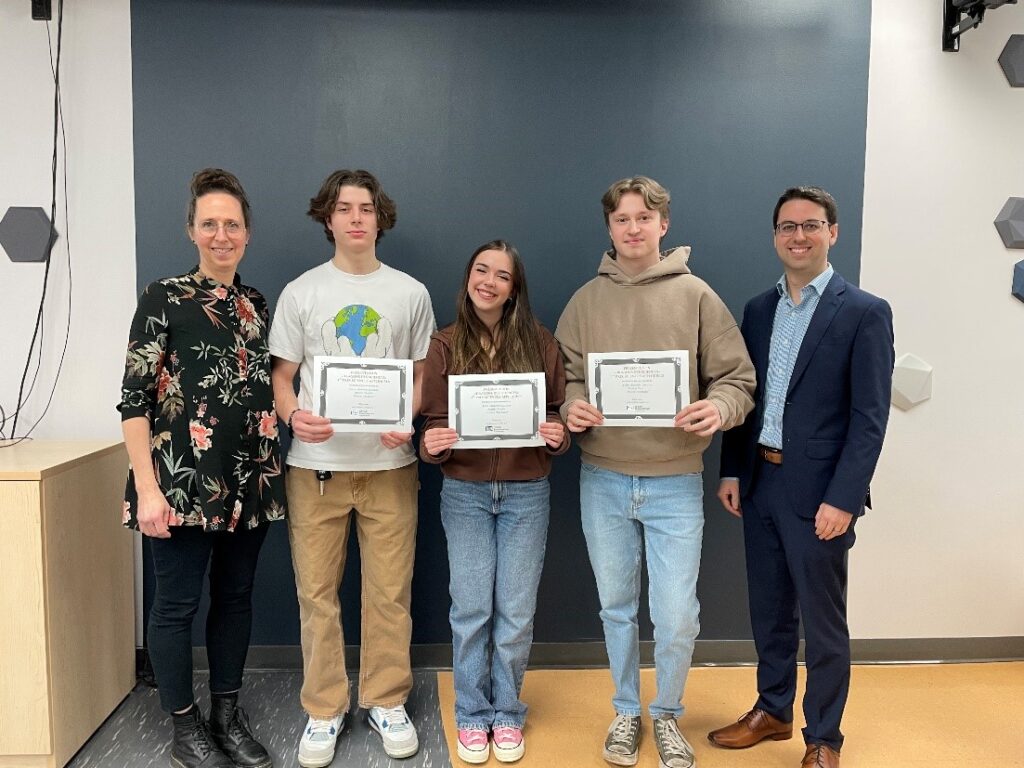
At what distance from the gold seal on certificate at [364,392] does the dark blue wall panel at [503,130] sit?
0.72 metres

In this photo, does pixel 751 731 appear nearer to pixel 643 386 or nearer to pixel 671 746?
pixel 671 746

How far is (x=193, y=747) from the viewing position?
6.91ft

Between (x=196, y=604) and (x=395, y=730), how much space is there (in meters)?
0.72

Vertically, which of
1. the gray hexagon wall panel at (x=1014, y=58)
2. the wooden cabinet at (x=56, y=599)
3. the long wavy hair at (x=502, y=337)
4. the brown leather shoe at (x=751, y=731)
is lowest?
the brown leather shoe at (x=751, y=731)

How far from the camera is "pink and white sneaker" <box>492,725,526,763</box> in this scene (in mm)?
2164

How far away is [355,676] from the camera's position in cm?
276

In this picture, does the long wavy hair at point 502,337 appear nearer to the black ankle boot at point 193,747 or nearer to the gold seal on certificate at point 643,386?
the gold seal on certificate at point 643,386

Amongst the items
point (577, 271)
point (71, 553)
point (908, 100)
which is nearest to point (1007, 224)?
point (908, 100)

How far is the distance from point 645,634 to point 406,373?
1528 mm

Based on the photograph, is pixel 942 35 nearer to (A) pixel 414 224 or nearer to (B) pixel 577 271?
(B) pixel 577 271

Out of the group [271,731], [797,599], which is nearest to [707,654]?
[797,599]

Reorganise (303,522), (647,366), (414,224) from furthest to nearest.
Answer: (414,224) < (303,522) < (647,366)

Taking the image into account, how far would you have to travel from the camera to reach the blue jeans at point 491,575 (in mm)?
2154

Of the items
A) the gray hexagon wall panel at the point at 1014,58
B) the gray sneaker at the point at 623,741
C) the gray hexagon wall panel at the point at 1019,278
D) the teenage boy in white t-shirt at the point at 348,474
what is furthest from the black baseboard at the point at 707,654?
the gray hexagon wall panel at the point at 1014,58
